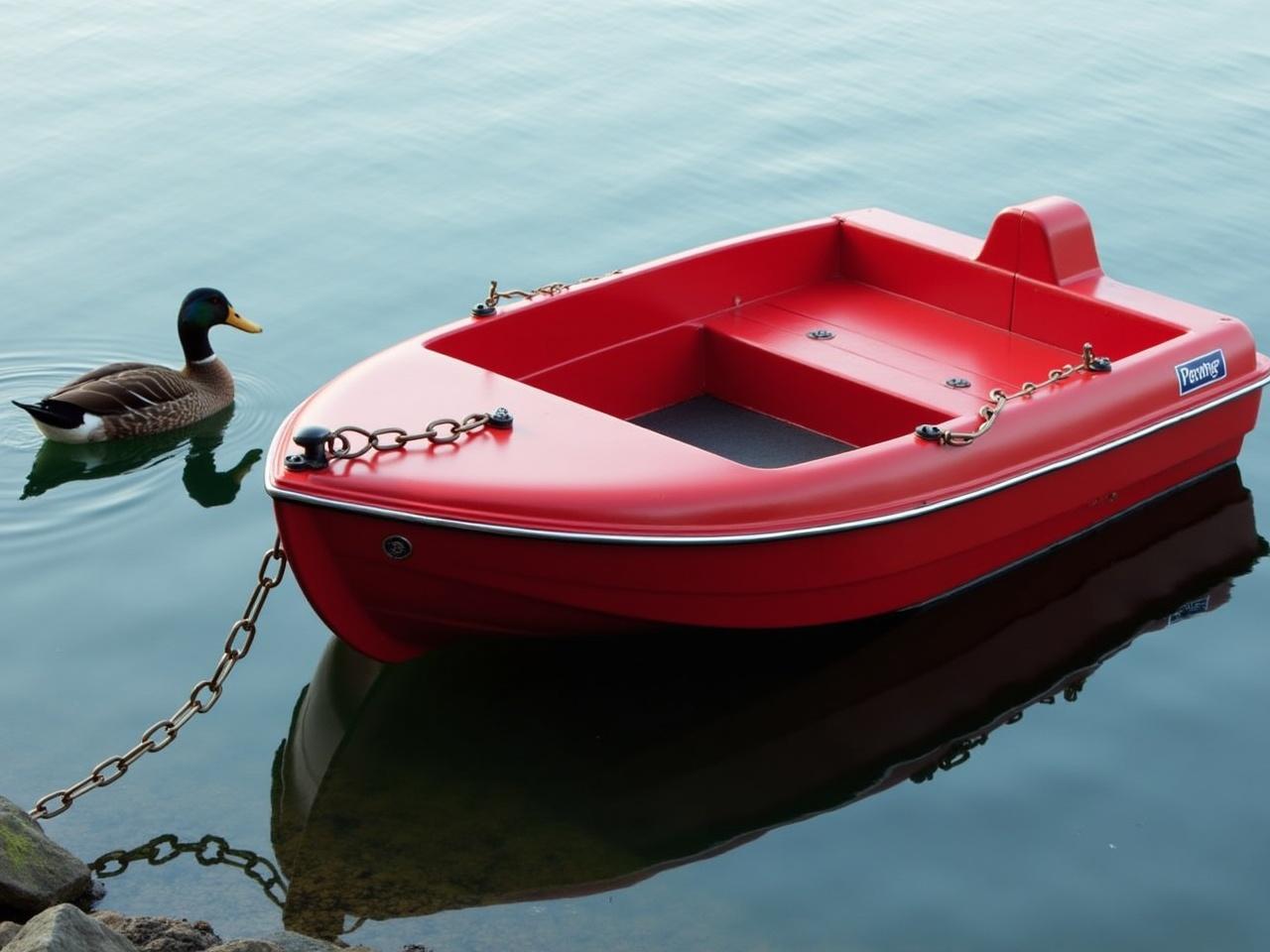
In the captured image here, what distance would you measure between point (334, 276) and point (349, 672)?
135 inches

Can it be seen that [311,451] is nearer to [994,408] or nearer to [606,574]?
[606,574]

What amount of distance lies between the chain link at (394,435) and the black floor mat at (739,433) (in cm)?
126

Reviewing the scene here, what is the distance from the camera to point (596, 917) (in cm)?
502

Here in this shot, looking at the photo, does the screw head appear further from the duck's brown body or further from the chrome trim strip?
the duck's brown body

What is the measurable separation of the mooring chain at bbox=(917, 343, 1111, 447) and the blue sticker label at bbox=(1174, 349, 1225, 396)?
1.09ft

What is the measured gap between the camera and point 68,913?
4098mm

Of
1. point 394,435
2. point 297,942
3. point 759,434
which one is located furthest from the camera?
point 759,434

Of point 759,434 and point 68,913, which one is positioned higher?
point 68,913

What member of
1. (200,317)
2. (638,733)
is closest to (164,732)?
(638,733)

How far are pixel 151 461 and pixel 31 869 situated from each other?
2.98 m

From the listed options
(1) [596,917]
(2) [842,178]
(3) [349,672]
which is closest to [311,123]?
(2) [842,178]

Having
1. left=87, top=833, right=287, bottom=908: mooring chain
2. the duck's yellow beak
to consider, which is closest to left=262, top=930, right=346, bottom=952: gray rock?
left=87, top=833, right=287, bottom=908: mooring chain

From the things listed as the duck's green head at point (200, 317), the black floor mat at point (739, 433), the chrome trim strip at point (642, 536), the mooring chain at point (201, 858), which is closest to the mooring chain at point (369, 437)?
the chrome trim strip at point (642, 536)

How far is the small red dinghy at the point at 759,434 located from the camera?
543 centimetres
